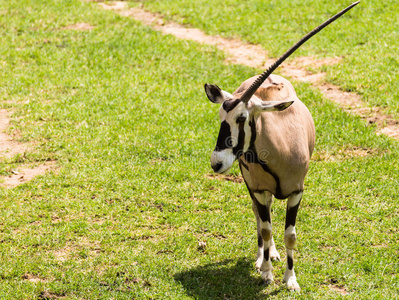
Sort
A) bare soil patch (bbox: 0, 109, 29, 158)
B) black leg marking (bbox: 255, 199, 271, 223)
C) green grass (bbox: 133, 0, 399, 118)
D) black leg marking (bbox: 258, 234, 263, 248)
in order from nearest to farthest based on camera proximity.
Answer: black leg marking (bbox: 255, 199, 271, 223) → black leg marking (bbox: 258, 234, 263, 248) → bare soil patch (bbox: 0, 109, 29, 158) → green grass (bbox: 133, 0, 399, 118)

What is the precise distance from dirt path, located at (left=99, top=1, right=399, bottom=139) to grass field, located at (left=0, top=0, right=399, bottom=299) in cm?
27

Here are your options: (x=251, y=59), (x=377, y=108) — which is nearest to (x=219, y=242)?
(x=377, y=108)

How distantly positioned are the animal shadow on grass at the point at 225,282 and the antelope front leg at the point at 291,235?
150 mm

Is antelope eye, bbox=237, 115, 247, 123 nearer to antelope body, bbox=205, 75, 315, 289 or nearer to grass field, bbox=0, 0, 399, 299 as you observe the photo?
antelope body, bbox=205, 75, 315, 289

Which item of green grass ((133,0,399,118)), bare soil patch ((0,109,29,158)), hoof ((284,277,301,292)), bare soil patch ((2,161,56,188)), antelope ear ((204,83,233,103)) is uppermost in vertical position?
antelope ear ((204,83,233,103))

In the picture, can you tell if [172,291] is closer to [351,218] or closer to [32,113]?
[351,218]

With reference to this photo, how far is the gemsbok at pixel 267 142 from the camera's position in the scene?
5285 mm

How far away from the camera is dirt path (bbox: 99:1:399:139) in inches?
396

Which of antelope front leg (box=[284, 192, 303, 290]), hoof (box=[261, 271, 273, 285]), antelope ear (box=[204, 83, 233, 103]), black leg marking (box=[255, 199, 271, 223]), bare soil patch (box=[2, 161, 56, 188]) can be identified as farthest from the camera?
bare soil patch (box=[2, 161, 56, 188])

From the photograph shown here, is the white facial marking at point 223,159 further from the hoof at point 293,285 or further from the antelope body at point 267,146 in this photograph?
the hoof at point 293,285

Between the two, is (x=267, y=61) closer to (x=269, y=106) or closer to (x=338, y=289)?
(x=338, y=289)

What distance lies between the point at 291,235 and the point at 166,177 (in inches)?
114

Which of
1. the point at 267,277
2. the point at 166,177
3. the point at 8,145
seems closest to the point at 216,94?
the point at 267,277

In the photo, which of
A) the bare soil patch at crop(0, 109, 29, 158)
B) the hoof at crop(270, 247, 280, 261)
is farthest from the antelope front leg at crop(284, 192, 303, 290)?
the bare soil patch at crop(0, 109, 29, 158)
